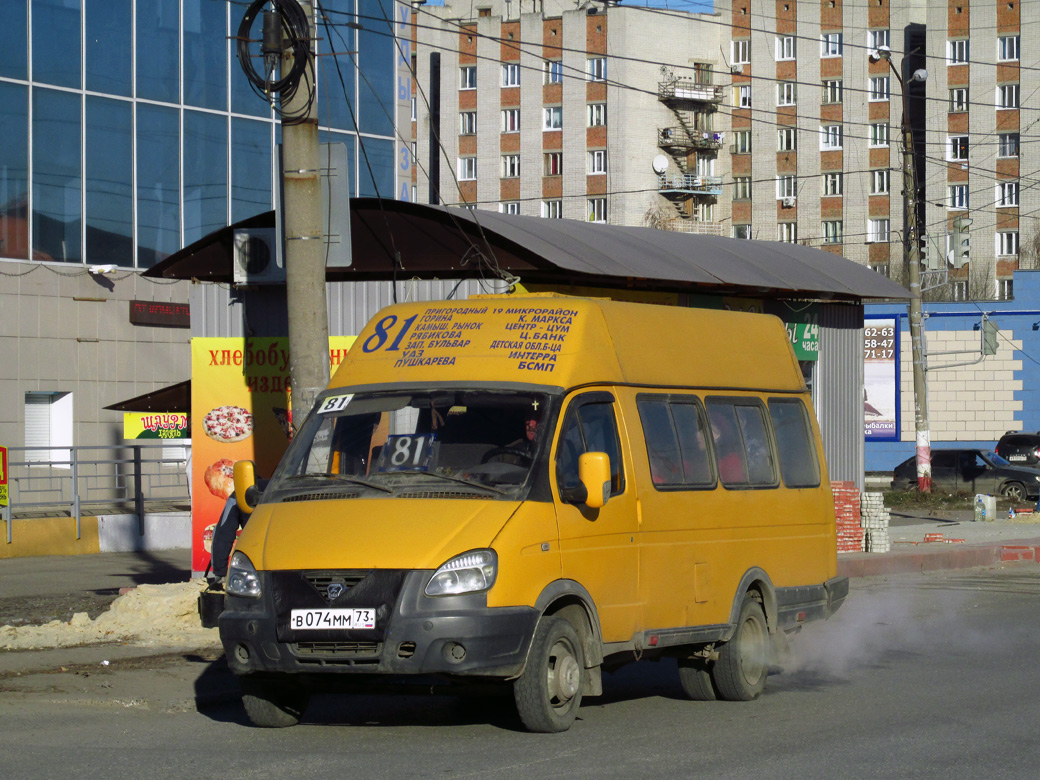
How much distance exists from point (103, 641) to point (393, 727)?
412cm

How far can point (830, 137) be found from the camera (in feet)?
274

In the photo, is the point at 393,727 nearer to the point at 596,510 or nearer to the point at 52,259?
the point at 596,510

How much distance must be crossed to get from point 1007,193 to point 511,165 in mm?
27856

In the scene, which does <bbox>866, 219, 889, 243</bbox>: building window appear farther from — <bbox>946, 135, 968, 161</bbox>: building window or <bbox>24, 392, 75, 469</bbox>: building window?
<bbox>24, 392, 75, 469</bbox>: building window

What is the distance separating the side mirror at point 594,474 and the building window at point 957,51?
77.9 meters

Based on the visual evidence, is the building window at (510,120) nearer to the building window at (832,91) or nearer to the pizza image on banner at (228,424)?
the building window at (832,91)

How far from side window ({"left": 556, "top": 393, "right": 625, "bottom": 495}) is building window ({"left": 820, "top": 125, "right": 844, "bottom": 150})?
3082 inches

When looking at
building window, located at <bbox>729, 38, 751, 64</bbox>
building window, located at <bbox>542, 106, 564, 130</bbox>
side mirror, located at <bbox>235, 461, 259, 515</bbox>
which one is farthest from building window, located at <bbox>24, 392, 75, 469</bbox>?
building window, located at <bbox>729, 38, 751, 64</bbox>

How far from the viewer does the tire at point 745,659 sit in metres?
8.93

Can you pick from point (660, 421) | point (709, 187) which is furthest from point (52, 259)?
point (709, 187)

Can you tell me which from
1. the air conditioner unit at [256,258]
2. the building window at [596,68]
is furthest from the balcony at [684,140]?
the air conditioner unit at [256,258]

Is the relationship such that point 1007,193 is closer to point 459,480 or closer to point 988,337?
point 988,337

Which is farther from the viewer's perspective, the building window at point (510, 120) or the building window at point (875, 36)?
the building window at point (510, 120)

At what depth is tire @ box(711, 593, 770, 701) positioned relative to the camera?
893 cm
